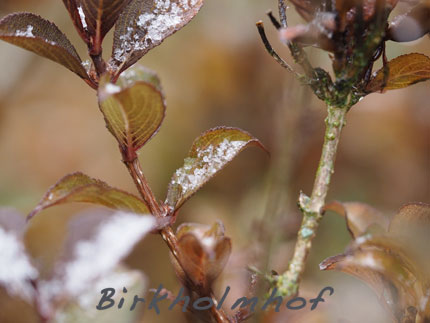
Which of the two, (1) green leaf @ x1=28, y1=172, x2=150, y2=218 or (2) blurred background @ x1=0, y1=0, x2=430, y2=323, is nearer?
(1) green leaf @ x1=28, y1=172, x2=150, y2=218

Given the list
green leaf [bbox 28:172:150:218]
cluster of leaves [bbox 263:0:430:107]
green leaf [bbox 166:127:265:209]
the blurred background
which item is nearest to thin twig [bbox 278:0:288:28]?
cluster of leaves [bbox 263:0:430:107]

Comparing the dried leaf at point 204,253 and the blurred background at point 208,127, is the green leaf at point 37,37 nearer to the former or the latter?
the dried leaf at point 204,253

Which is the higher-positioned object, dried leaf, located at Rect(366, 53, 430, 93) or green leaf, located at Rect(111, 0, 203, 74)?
green leaf, located at Rect(111, 0, 203, 74)

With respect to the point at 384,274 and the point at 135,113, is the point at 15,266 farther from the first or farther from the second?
the point at 384,274

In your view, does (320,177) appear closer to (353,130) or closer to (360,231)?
(360,231)

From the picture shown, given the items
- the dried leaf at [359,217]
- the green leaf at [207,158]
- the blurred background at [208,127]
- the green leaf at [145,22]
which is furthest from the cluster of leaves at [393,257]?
the blurred background at [208,127]

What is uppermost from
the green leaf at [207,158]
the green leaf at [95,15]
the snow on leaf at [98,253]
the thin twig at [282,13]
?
the green leaf at [95,15]

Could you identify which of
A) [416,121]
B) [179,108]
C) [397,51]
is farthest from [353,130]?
[179,108]

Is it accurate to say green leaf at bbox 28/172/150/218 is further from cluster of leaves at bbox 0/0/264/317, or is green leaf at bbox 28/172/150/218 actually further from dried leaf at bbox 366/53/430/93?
dried leaf at bbox 366/53/430/93
